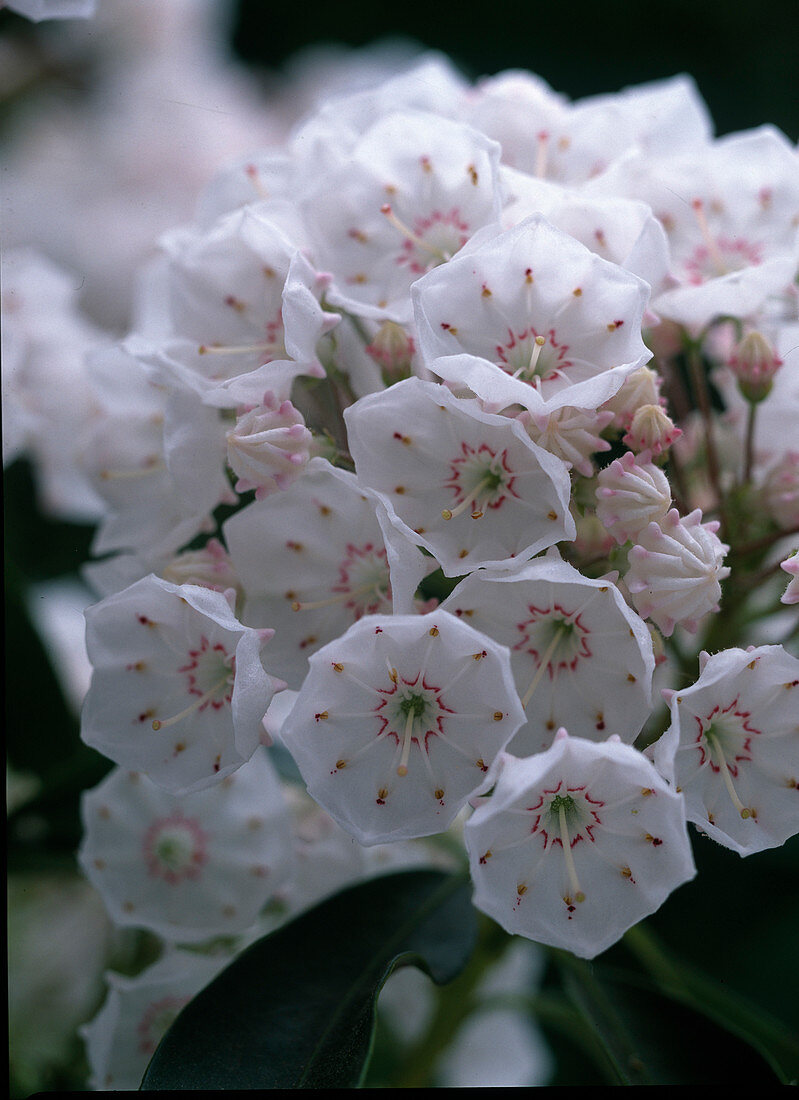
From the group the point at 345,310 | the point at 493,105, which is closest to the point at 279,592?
the point at 345,310

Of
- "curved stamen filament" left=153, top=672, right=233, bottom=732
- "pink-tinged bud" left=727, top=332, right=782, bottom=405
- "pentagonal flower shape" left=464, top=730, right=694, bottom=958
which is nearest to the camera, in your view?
"pentagonal flower shape" left=464, top=730, right=694, bottom=958

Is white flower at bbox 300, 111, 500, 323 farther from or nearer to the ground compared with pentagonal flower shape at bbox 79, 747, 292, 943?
farther from the ground

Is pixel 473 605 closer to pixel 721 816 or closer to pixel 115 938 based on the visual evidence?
pixel 721 816

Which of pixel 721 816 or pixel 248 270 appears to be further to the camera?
pixel 248 270

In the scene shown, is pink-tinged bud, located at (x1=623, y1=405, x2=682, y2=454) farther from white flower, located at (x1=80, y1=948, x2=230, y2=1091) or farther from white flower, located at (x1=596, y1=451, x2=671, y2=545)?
white flower, located at (x1=80, y1=948, x2=230, y2=1091)

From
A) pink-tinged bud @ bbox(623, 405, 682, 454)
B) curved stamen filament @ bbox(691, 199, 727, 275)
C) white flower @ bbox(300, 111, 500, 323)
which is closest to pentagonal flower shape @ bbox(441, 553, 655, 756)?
pink-tinged bud @ bbox(623, 405, 682, 454)

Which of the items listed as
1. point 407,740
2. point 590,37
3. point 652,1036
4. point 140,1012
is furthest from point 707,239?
point 590,37

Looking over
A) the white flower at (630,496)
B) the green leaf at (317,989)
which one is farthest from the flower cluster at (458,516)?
the green leaf at (317,989)
